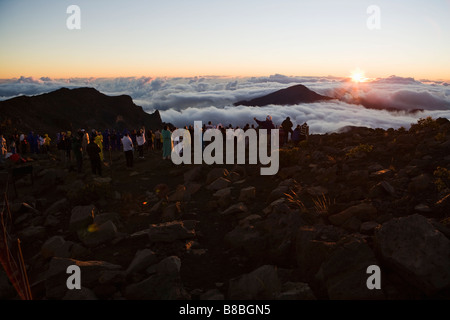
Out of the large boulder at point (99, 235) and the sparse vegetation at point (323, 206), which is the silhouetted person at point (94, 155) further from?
the sparse vegetation at point (323, 206)

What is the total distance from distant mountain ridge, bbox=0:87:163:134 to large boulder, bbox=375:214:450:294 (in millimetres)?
64920

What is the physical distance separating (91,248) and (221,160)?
8.28 metres

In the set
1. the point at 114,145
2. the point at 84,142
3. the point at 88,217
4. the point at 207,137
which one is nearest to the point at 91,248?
the point at 88,217

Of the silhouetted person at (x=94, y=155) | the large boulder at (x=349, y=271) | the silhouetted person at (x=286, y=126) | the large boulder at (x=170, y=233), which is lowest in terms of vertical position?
the large boulder at (x=170, y=233)

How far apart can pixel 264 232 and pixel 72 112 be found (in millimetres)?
96105

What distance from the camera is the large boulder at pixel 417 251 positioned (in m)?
4.29

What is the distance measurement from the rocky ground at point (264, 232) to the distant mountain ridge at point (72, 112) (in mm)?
57774

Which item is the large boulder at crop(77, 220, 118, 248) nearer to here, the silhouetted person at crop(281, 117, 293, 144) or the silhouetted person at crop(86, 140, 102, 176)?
the silhouetted person at crop(86, 140, 102, 176)

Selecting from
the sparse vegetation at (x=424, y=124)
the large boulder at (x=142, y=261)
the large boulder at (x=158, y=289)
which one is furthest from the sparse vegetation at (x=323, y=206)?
the sparse vegetation at (x=424, y=124)

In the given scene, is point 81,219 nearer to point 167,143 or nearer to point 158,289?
point 158,289

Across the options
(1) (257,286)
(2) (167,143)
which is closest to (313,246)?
(1) (257,286)

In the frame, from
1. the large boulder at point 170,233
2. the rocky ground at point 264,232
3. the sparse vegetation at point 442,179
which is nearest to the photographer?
the rocky ground at point 264,232

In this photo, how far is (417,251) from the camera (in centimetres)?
457
